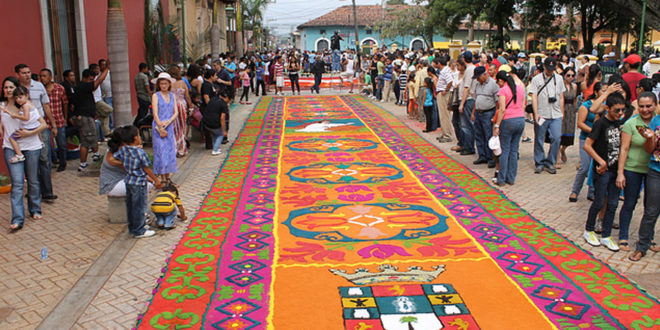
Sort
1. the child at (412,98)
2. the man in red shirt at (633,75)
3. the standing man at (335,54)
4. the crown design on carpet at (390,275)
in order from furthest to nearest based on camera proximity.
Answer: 1. the standing man at (335,54)
2. the child at (412,98)
3. the man in red shirt at (633,75)
4. the crown design on carpet at (390,275)

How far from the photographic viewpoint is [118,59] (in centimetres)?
948

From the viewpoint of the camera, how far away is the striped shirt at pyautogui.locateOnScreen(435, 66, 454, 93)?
1230cm

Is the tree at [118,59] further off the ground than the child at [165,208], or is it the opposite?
the tree at [118,59]

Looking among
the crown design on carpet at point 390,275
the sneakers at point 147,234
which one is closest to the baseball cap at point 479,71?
the crown design on carpet at point 390,275

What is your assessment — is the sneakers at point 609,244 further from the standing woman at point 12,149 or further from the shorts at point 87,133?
the shorts at point 87,133

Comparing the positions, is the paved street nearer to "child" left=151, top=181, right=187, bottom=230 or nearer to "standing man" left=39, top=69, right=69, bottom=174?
"child" left=151, top=181, right=187, bottom=230

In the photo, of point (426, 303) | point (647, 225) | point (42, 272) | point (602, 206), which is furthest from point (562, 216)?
point (42, 272)

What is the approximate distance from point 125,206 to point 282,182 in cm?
266

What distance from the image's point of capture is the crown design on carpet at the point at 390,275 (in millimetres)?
Answer: 5457

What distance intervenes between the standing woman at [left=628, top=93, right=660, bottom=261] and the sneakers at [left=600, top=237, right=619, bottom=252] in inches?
8.8

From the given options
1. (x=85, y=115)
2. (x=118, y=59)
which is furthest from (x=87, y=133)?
(x=118, y=59)

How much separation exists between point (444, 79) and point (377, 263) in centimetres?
738

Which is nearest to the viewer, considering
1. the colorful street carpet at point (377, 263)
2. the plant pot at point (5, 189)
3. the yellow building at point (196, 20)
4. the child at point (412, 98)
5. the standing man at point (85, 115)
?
the colorful street carpet at point (377, 263)

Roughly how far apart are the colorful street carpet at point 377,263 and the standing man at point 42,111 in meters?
2.35
